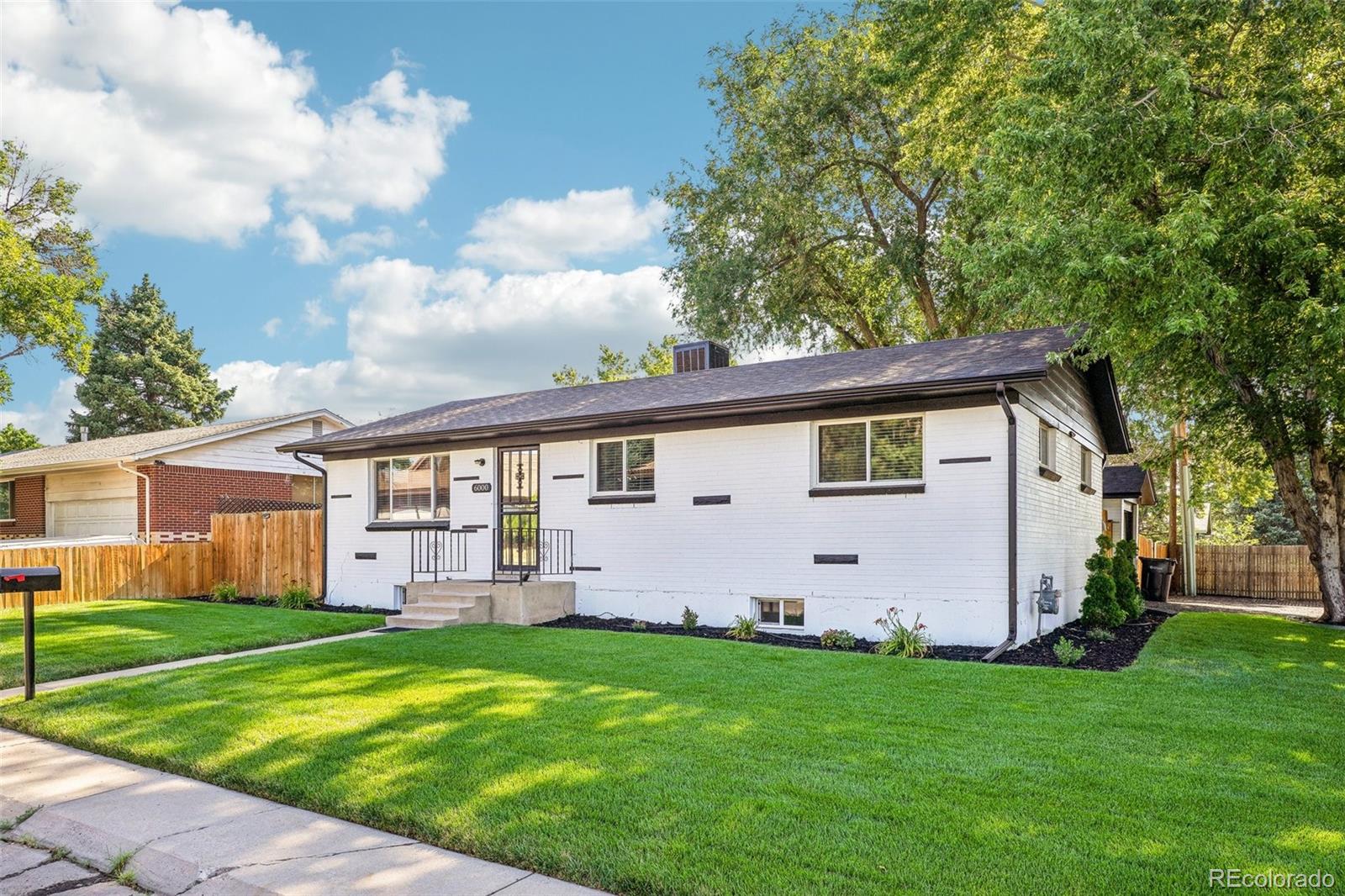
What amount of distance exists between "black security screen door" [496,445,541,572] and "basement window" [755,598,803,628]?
3.82m

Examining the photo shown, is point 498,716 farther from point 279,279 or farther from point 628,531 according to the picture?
point 279,279

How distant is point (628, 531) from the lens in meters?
11.9

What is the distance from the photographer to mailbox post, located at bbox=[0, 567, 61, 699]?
6.34 meters

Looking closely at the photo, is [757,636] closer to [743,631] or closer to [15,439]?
[743,631]

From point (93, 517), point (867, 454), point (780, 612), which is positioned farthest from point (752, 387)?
point (93, 517)

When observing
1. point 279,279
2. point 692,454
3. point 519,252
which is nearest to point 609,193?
point 519,252

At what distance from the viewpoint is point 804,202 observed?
1972cm

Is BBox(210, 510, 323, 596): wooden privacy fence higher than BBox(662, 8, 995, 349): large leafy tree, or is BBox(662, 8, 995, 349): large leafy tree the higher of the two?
BBox(662, 8, 995, 349): large leafy tree

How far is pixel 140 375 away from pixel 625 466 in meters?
33.2

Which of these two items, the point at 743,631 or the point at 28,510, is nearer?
the point at 743,631

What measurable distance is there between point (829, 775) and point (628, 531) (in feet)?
25.2

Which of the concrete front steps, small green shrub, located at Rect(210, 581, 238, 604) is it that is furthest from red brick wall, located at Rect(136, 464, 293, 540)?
the concrete front steps

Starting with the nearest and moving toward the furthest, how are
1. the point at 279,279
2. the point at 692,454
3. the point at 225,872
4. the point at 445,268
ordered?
the point at 225,872 < the point at 692,454 < the point at 279,279 < the point at 445,268

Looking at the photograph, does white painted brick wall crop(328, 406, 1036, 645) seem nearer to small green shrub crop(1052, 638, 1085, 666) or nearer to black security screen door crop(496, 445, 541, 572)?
black security screen door crop(496, 445, 541, 572)
